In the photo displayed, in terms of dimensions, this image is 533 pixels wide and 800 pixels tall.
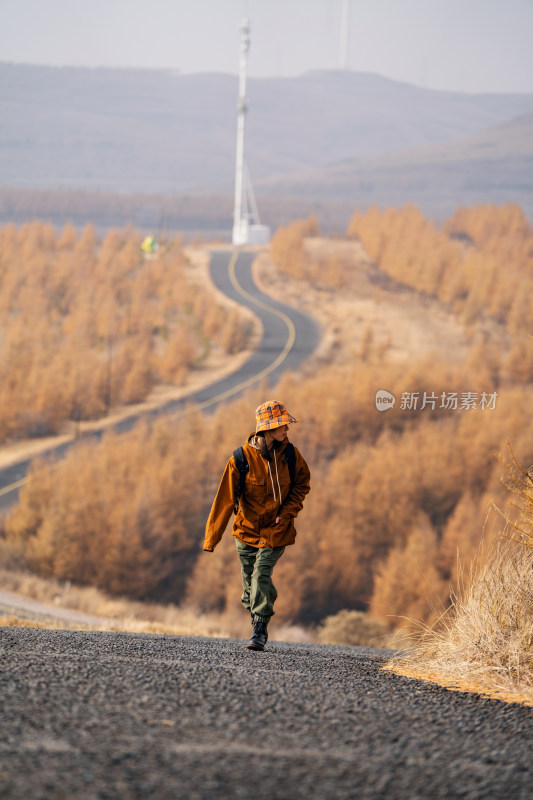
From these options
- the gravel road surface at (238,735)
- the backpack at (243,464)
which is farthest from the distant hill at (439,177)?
the gravel road surface at (238,735)

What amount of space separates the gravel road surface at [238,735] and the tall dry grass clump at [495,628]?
13.6 inches

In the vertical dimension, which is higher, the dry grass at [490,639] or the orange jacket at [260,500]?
the orange jacket at [260,500]

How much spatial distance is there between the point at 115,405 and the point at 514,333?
1219 inches

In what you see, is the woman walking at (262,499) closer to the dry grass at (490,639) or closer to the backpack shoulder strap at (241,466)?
the backpack shoulder strap at (241,466)

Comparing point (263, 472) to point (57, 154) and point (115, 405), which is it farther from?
point (57, 154)

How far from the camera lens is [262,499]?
5.83 m

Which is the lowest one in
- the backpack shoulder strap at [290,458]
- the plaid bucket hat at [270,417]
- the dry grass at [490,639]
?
the dry grass at [490,639]

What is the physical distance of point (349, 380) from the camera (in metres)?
53.5

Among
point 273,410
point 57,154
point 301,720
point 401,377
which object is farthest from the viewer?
point 57,154

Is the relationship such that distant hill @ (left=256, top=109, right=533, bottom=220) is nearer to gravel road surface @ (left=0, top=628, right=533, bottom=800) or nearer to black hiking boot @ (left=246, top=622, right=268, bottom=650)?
black hiking boot @ (left=246, top=622, right=268, bottom=650)

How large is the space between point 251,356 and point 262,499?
63.7 m

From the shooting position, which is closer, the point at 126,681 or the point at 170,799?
the point at 170,799

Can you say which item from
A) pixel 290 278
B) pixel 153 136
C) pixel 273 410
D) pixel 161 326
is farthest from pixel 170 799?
pixel 153 136

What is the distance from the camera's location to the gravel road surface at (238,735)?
9.52ft
